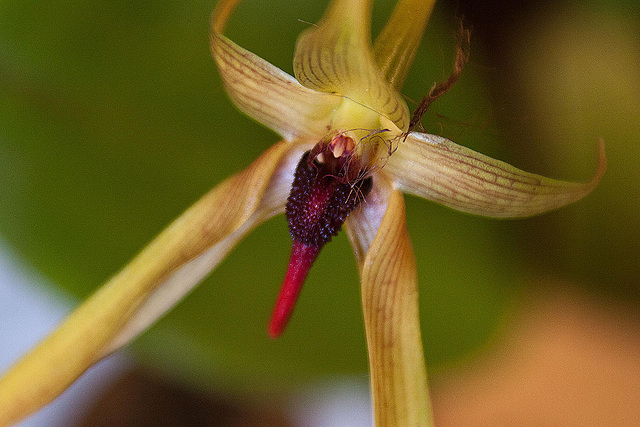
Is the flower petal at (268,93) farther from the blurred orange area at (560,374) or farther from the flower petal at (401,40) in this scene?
the blurred orange area at (560,374)

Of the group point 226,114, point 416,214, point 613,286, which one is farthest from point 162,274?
point 613,286

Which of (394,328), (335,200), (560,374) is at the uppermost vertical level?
(560,374)

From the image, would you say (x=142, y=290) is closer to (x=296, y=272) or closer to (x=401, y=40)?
(x=296, y=272)

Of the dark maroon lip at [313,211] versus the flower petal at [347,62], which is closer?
the flower petal at [347,62]

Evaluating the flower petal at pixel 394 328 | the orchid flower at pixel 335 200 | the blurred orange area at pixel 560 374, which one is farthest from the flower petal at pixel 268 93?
the blurred orange area at pixel 560 374

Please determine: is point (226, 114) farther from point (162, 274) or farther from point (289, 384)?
point (289, 384)

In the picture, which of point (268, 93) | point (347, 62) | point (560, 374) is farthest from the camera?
point (560, 374)

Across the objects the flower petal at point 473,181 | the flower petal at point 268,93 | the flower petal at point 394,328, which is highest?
the flower petal at point 268,93

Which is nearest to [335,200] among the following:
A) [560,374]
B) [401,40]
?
[401,40]

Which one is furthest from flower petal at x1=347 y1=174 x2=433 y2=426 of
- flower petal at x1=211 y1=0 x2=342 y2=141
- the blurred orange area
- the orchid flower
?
the blurred orange area
